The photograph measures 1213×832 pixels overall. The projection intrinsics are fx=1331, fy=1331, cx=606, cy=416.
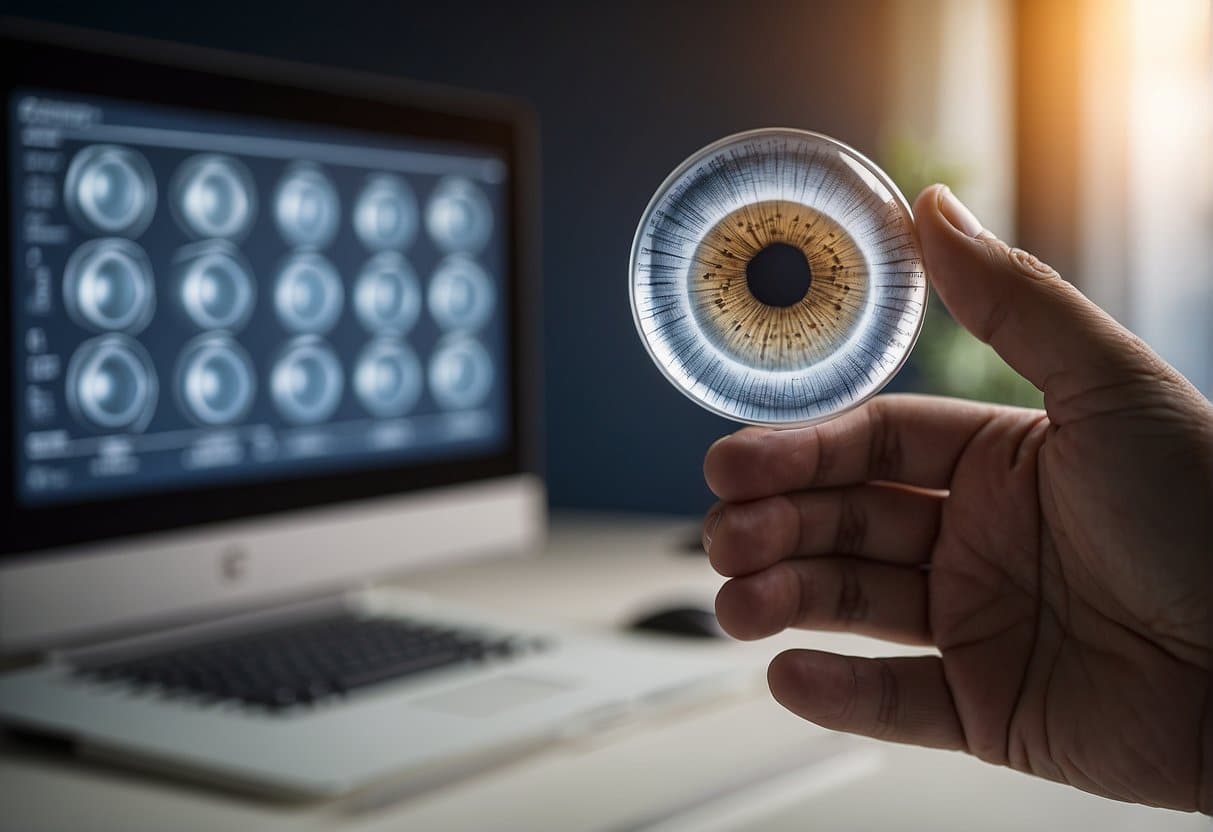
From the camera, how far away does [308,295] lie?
1.27 m

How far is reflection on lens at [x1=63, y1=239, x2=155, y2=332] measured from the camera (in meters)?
1.08

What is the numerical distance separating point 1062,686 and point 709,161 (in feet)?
1.27

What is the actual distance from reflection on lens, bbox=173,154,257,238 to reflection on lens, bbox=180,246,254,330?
2 cm

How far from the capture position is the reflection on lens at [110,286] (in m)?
1.08

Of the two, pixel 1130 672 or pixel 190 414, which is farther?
pixel 190 414

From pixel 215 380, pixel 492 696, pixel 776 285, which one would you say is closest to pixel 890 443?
pixel 776 285

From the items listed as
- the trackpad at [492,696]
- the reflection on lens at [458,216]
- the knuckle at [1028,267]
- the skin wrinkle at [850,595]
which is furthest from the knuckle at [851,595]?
the reflection on lens at [458,216]

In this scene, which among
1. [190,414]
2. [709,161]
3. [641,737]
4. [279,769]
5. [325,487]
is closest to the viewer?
[709,161]

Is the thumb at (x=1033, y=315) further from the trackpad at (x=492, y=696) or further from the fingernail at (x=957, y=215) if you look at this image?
the trackpad at (x=492, y=696)

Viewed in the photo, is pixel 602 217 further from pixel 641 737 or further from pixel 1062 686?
pixel 1062 686

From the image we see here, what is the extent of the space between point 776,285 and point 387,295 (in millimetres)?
807

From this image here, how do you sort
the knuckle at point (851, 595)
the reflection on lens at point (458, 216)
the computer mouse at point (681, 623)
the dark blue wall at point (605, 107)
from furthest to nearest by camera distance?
the dark blue wall at point (605, 107), the reflection on lens at point (458, 216), the computer mouse at point (681, 623), the knuckle at point (851, 595)

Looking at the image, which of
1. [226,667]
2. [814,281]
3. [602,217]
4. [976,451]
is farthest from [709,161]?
[602,217]

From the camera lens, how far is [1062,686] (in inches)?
30.2
